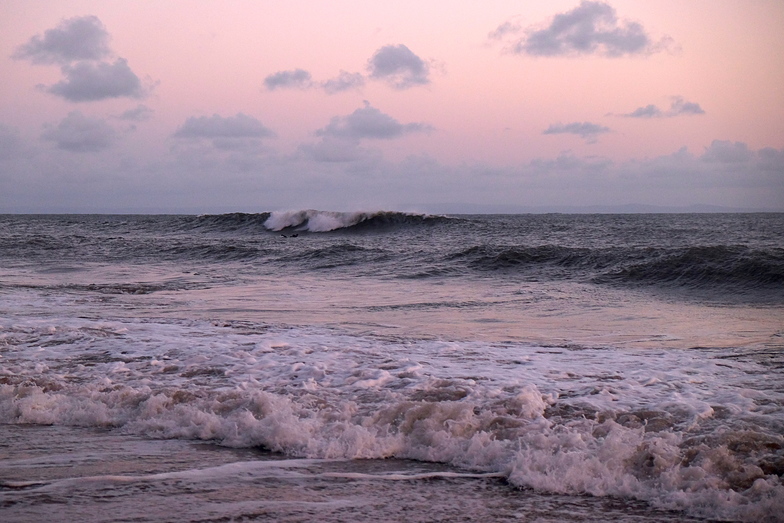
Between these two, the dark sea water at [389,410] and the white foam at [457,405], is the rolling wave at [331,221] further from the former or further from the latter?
the white foam at [457,405]

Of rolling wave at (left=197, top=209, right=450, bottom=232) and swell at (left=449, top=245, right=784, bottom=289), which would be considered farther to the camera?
rolling wave at (left=197, top=209, right=450, bottom=232)

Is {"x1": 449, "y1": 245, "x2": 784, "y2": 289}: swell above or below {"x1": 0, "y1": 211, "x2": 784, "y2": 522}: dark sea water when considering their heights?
above

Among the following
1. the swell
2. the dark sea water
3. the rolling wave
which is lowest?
the dark sea water

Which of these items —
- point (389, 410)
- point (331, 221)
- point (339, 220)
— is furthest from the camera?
point (339, 220)

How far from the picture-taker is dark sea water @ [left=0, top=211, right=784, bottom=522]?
295 cm

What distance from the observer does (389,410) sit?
13.3 ft

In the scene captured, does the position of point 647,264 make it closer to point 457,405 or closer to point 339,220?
point 457,405

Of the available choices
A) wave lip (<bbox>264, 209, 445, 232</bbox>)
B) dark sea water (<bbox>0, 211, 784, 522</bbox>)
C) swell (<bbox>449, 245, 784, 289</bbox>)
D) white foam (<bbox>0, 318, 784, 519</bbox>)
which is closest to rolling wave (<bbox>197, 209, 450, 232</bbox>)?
wave lip (<bbox>264, 209, 445, 232</bbox>)

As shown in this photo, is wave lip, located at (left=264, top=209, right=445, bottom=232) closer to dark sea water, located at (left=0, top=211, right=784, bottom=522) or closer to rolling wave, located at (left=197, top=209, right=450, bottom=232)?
rolling wave, located at (left=197, top=209, right=450, bottom=232)

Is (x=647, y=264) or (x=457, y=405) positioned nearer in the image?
(x=457, y=405)

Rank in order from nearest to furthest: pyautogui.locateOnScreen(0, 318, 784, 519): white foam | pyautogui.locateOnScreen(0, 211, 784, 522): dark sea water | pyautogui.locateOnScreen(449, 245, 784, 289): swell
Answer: pyautogui.locateOnScreen(0, 211, 784, 522): dark sea water, pyautogui.locateOnScreen(0, 318, 784, 519): white foam, pyautogui.locateOnScreen(449, 245, 784, 289): swell

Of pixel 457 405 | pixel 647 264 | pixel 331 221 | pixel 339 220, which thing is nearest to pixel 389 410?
pixel 457 405

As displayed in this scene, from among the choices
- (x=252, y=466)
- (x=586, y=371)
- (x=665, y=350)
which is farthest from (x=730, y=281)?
(x=252, y=466)

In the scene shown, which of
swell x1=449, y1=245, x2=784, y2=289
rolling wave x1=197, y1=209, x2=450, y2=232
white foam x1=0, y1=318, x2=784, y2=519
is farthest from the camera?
rolling wave x1=197, y1=209, x2=450, y2=232
